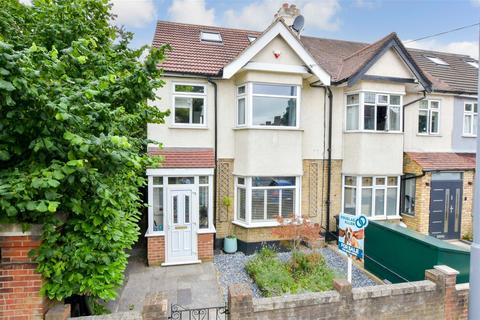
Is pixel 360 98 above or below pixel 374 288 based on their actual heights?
above

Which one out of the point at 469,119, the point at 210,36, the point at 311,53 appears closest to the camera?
the point at 311,53

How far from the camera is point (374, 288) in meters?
4.76

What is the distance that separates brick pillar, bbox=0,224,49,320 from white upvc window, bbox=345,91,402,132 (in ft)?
33.3

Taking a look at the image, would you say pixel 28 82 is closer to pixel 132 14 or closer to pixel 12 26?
pixel 12 26

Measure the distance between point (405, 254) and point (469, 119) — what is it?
9349mm

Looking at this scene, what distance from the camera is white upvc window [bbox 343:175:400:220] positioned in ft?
34.4

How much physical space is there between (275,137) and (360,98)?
3743 mm

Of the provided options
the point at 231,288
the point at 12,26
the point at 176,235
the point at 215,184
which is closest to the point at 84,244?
the point at 231,288

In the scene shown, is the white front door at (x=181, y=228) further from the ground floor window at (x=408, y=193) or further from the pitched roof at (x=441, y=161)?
the pitched roof at (x=441, y=161)

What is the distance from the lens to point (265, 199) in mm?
9594

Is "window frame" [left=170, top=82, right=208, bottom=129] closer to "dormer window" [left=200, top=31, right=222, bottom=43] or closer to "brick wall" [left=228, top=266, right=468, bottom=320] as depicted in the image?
"dormer window" [left=200, top=31, right=222, bottom=43]

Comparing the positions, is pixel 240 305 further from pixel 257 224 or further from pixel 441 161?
pixel 441 161

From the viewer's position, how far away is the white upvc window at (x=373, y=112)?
10239 millimetres

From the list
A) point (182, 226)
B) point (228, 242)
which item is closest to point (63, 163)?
point (182, 226)
